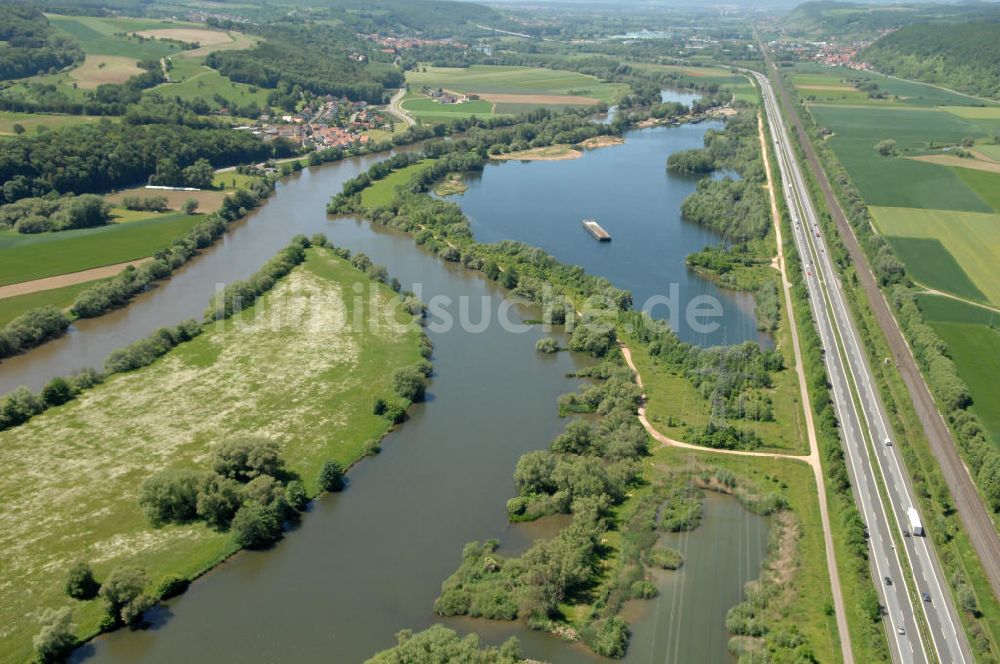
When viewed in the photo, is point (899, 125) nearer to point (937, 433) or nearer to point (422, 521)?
point (937, 433)

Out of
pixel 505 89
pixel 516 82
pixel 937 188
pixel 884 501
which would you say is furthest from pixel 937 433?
pixel 516 82

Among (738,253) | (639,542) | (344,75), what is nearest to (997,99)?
(738,253)

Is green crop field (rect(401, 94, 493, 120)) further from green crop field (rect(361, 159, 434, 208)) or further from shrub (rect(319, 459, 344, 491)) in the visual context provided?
shrub (rect(319, 459, 344, 491))

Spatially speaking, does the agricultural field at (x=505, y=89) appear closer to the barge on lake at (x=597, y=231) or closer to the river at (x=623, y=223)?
the river at (x=623, y=223)

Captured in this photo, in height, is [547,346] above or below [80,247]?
above

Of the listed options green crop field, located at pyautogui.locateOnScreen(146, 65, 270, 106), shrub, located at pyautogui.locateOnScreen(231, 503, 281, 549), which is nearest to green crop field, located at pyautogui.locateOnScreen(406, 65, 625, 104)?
green crop field, located at pyautogui.locateOnScreen(146, 65, 270, 106)

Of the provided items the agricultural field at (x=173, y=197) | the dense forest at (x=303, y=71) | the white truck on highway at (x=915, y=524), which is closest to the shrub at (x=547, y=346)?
the white truck on highway at (x=915, y=524)
